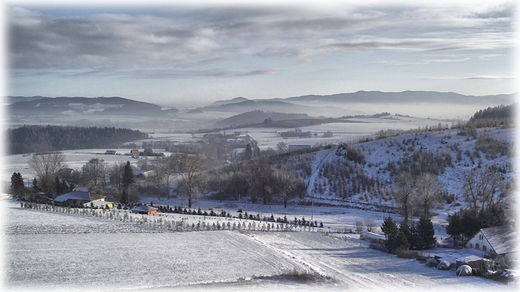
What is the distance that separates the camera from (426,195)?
2834cm

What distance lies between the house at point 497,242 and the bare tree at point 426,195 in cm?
631

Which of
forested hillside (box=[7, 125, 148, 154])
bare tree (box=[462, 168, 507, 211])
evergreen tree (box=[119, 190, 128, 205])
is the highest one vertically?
forested hillside (box=[7, 125, 148, 154])

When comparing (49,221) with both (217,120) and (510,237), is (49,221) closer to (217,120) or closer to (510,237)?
(510,237)

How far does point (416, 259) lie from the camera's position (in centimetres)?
1986

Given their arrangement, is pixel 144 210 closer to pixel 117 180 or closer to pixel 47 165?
pixel 117 180

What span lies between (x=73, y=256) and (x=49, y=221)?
692 centimetres

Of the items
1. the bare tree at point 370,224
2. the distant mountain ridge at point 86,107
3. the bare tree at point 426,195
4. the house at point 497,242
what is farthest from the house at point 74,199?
the distant mountain ridge at point 86,107

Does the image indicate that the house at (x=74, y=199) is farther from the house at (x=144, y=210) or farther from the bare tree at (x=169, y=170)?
the bare tree at (x=169, y=170)

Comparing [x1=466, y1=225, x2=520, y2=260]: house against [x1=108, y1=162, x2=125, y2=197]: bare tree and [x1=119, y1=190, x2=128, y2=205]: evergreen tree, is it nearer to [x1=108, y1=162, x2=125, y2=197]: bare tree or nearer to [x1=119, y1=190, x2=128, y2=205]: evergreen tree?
[x1=119, y1=190, x2=128, y2=205]: evergreen tree

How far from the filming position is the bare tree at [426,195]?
2828 centimetres

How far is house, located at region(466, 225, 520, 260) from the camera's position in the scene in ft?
64.1

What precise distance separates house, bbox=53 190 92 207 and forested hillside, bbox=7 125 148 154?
109ft

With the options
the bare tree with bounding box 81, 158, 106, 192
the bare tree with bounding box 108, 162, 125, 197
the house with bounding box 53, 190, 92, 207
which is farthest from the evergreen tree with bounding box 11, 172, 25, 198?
the bare tree with bounding box 81, 158, 106, 192

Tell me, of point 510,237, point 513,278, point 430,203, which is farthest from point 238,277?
point 430,203
